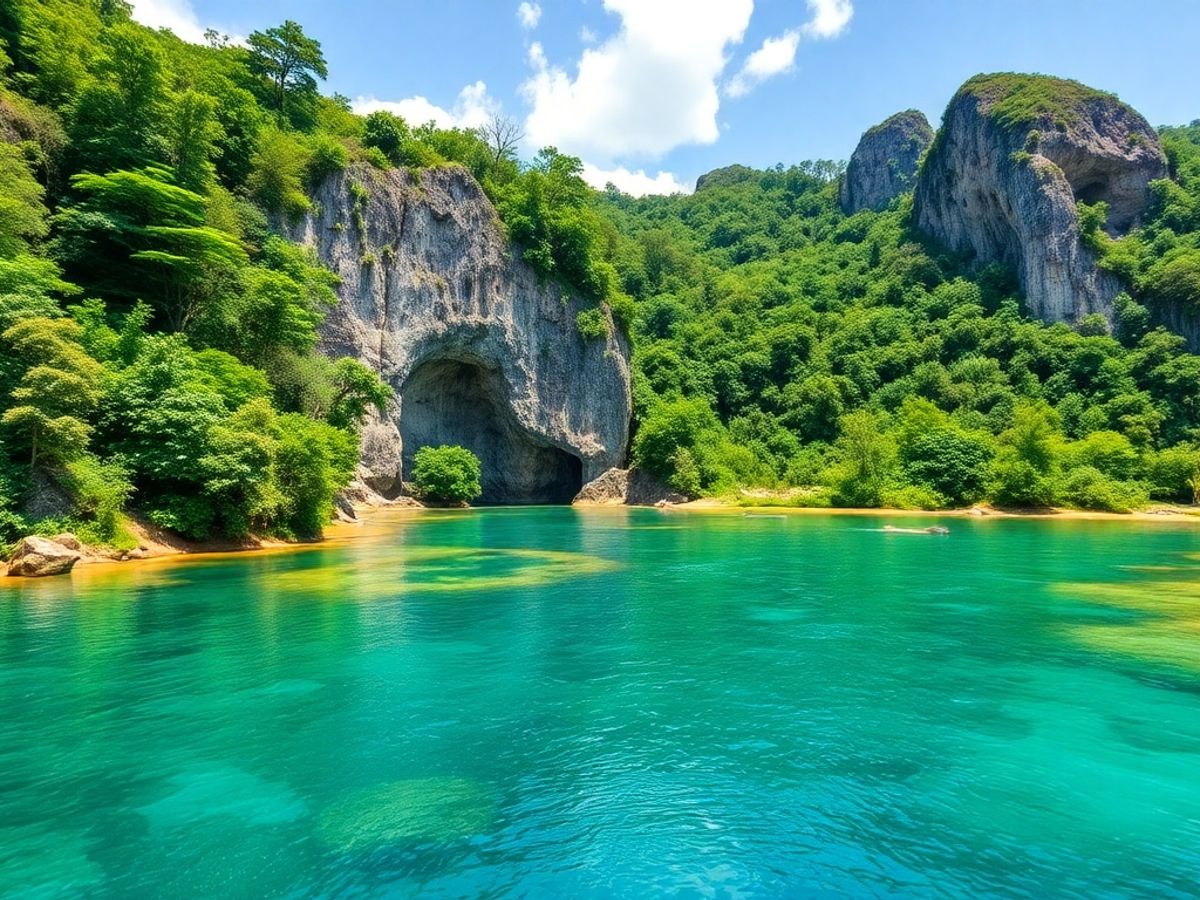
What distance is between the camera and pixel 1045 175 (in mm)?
60312

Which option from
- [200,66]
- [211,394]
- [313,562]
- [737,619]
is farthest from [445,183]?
[737,619]

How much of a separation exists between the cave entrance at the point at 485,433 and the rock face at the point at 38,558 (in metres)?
35.0

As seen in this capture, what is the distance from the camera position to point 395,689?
329 inches

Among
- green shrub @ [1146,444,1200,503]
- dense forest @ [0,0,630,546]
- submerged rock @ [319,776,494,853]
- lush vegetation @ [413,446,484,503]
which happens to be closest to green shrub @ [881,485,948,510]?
green shrub @ [1146,444,1200,503]

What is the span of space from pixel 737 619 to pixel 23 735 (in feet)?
34.0

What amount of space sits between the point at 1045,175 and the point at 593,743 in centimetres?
7369

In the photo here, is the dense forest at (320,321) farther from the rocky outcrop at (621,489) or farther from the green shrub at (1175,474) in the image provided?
the rocky outcrop at (621,489)

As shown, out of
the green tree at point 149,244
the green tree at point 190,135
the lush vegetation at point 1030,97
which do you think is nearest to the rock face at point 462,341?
the green tree at point 190,135

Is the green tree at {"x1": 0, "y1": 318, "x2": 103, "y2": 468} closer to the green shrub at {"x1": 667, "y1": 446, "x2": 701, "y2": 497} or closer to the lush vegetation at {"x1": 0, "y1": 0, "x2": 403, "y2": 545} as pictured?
the lush vegetation at {"x1": 0, "y1": 0, "x2": 403, "y2": 545}

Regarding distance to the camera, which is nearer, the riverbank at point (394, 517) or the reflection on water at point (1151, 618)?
the reflection on water at point (1151, 618)

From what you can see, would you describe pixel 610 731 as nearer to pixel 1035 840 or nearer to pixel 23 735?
pixel 1035 840

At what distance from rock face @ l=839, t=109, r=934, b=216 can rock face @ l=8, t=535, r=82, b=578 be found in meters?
109

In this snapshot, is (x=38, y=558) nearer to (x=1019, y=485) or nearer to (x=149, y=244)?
(x=149, y=244)

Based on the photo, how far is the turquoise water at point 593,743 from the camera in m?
4.73
